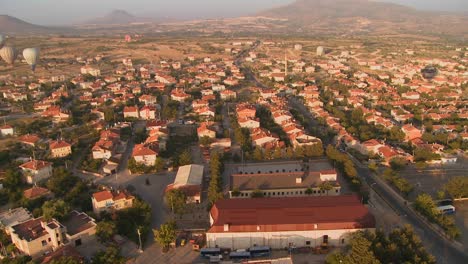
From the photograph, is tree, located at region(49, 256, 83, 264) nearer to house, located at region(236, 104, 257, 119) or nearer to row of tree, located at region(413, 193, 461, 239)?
row of tree, located at region(413, 193, 461, 239)

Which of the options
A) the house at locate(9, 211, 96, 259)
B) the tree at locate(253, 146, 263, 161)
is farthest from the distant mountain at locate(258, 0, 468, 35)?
the house at locate(9, 211, 96, 259)

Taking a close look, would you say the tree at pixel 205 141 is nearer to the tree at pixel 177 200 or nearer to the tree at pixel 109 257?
the tree at pixel 177 200

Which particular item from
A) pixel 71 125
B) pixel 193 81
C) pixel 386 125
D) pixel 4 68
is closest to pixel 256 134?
pixel 386 125

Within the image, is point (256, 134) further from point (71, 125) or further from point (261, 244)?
point (71, 125)

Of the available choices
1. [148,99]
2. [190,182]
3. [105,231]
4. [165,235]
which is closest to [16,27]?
[148,99]

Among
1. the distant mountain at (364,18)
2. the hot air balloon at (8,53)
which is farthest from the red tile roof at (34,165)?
the distant mountain at (364,18)
